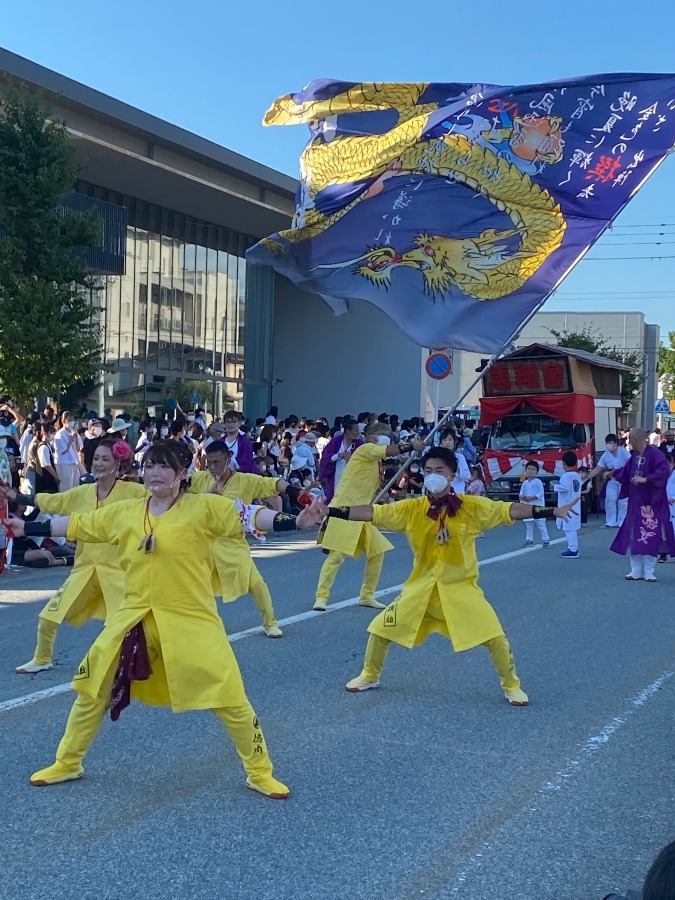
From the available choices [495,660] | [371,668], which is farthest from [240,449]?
[495,660]

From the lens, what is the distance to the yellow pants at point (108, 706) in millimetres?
4730

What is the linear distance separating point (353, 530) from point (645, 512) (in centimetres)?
460

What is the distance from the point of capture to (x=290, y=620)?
9461 millimetres

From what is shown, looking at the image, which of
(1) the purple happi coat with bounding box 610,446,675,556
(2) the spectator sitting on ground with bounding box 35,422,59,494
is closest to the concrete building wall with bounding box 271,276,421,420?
(2) the spectator sitting on ground with bounding box 35,422,59,494

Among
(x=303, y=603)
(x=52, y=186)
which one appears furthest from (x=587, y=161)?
(x=52, y=186)

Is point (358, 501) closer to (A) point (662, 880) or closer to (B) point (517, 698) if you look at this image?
(B) point (517, 698)

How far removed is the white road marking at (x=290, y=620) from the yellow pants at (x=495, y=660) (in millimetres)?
1819

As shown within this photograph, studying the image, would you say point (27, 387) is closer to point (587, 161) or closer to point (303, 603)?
point (303, 603)

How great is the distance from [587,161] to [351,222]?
2212 millimetres

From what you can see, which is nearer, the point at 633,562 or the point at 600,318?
the point at 633,562

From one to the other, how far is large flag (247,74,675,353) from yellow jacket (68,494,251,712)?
496cm

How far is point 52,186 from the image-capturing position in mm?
16938

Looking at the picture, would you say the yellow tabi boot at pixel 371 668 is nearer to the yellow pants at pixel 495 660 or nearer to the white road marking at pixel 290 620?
the yellow pants at pixel 495 660

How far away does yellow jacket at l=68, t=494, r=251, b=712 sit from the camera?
15.4 ft
